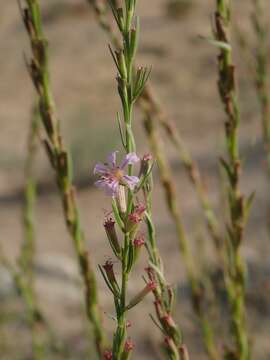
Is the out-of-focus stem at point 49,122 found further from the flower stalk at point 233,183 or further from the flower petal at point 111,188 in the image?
the flower petal at point 111,188

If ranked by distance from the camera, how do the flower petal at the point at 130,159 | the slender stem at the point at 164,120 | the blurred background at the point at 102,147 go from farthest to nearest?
the blurred background at the point at 102,147 < the slender stem at the point at 164,120 < the flower petal at the point at 130,159

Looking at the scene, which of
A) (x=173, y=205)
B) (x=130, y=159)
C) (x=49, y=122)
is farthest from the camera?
(x=173, y=205)

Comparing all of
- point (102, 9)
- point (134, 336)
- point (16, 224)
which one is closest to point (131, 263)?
point (102, 9)

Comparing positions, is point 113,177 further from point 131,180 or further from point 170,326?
point 170,326

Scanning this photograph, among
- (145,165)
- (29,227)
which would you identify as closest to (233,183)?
(145,165)

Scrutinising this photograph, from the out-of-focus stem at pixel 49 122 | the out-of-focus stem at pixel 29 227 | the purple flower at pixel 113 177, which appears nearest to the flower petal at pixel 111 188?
the purple flower at pixel 113 177

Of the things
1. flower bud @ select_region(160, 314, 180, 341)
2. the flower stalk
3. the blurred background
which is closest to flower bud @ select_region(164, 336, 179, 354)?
flower bud @ select_region(160, 314, 180, 341)
